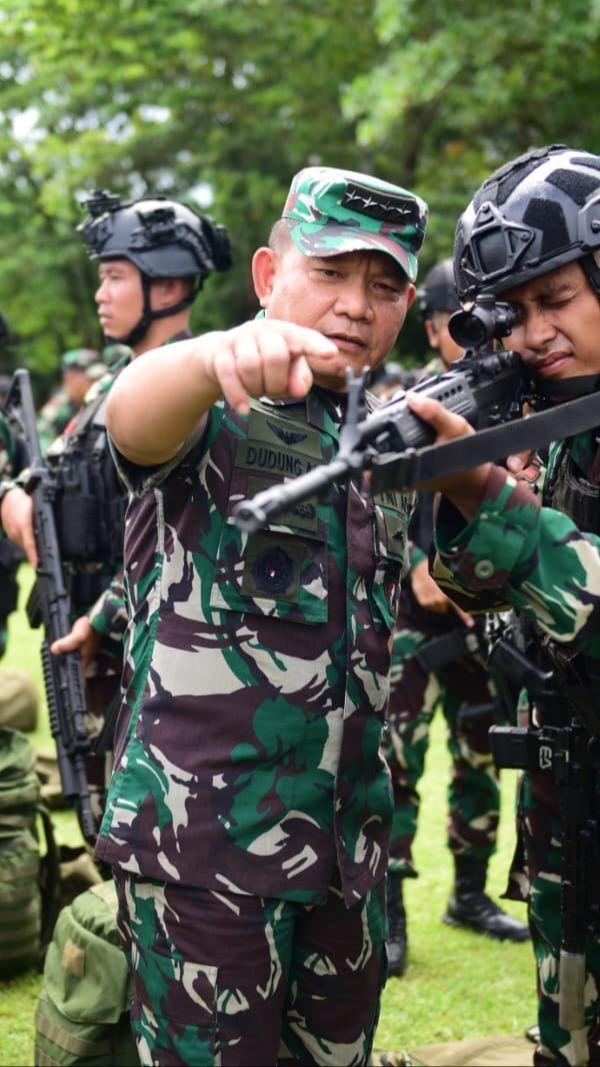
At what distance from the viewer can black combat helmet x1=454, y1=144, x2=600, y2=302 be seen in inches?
91.6

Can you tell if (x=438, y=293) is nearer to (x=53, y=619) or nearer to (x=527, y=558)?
(x=53, y=619)

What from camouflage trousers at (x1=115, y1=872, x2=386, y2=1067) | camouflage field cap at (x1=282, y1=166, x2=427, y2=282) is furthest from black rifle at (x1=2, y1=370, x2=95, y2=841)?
camouflage field cap at (x1=282, y1=166, x2=427, y2=282)

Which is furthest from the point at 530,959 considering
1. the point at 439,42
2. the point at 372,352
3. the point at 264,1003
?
the point at 439,42

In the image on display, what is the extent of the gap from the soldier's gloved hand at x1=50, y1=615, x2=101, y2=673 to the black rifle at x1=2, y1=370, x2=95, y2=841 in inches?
1.2

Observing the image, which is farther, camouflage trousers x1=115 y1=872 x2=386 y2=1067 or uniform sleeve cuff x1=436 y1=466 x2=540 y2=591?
camouflage trousers x1=115 y1=872 x2=386 y2=1067

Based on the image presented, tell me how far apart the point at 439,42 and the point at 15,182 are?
1000 centimetres

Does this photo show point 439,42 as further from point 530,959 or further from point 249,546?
point 249,546

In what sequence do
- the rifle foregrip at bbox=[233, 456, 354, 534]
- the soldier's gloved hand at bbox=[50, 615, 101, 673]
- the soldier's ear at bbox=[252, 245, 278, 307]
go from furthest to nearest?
1. the soldier's gloved hand at bbox=[50, 615, 101, 673]
2. the soldier's ear at bbox=[252, 245, 278, 307]
3. the rifle foregrip at bbox=[233, 456, 354, 534]

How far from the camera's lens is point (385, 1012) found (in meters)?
4.60

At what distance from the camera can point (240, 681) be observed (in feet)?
7.55

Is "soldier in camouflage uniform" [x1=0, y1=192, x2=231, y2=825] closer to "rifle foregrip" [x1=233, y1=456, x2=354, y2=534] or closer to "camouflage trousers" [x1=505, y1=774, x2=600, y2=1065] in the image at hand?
"camouflage trousers" [x1=505, y1=774, x2=600, y2=1065]

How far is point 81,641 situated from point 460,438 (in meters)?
2.94

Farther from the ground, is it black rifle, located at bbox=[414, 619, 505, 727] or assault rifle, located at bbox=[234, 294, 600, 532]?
assault rifle, located at bbox=[234, 294, 600, 532]

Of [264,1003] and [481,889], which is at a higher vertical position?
[264,1003]
